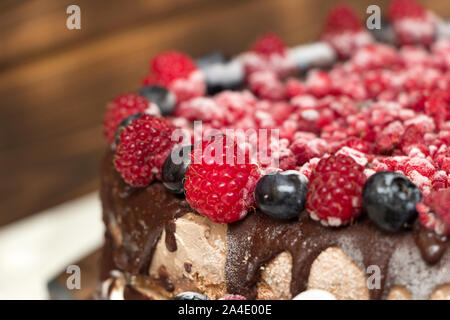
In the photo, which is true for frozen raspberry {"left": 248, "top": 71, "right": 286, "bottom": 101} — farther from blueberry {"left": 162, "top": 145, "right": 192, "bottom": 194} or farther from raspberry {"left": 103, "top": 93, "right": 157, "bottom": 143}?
blueberry {"left": 162, "top": 145, "right": 192, "bottom": 194}

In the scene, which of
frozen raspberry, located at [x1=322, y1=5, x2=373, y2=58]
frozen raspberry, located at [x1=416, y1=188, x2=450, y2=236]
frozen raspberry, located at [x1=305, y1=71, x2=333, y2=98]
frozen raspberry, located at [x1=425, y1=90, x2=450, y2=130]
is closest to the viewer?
frozen raspberry, located at [x1=416, y1=188, x2=450, y2=236]

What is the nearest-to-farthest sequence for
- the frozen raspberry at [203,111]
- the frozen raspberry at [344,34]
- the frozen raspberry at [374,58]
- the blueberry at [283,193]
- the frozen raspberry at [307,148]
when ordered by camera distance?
1. the blueberry at [283,193]
2. the frozen raspberry at [307,148]
3. the frozen raspberry at [203,111]
4. the frozen raspberry at [374,58]
5. the frozen raspberry at [344,34]

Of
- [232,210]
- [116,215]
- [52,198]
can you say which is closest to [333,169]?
[232,210]

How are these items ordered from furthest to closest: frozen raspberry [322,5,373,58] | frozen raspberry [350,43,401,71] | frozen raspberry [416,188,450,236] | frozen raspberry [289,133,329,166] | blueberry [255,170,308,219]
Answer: frozen raspberry [322,5,373,58], frozen raspberry [350,43,401,71], frozen raspberry [289,133,329,166], blueberry [255,170,308,219], frozen raspberry [416,188,450,236]

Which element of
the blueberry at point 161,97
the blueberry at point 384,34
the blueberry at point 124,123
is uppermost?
the blueberry at point 384,34

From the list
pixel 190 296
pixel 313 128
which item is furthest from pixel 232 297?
pixel 313 128

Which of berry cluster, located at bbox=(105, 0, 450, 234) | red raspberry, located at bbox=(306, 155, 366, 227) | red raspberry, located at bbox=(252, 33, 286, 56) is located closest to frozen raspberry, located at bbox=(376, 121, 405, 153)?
berry cluster, located at bbox=(105, 0, 450, 234)

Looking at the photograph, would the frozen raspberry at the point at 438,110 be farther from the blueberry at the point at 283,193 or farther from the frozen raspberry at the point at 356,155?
the blueberry at the point at 283,193

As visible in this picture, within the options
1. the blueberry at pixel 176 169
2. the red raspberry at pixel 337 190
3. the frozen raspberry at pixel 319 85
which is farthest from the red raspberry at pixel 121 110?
the red raspberry at pixel 337 190
